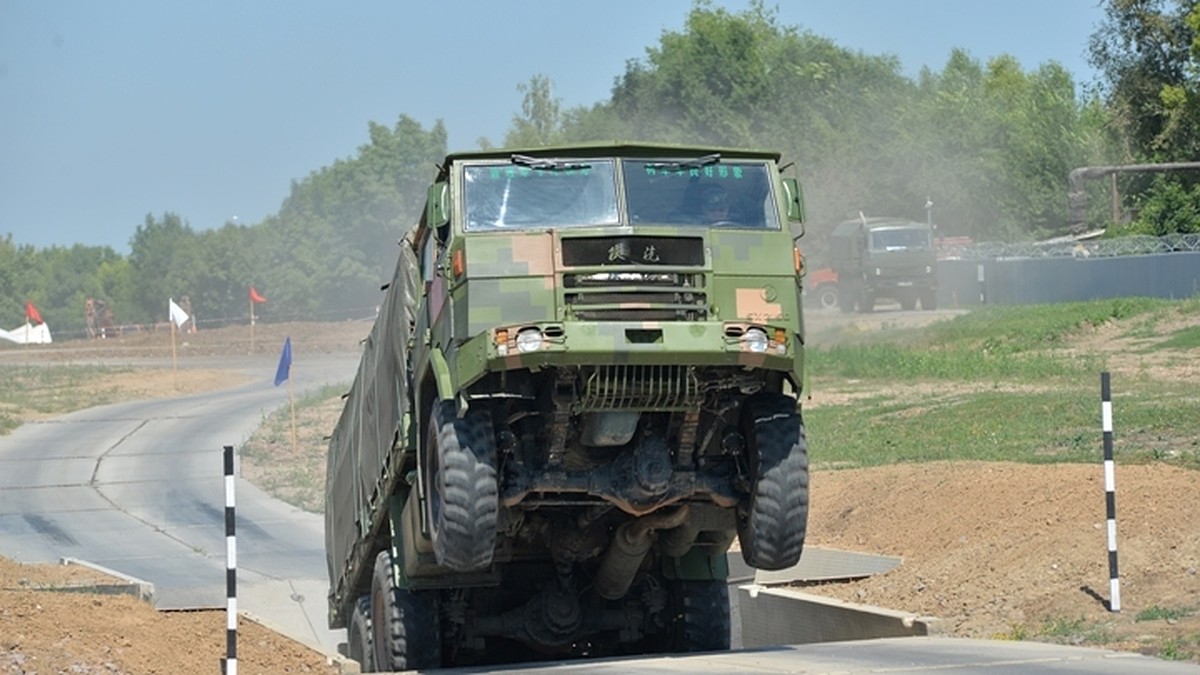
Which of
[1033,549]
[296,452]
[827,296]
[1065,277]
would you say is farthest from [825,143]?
[1033,549]

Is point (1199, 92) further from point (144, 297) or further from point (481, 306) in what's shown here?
point (144, 297)

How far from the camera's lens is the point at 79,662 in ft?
43.4

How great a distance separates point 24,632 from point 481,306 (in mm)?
4234

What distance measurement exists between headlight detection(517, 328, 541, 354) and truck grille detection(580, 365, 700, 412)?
1.31ft

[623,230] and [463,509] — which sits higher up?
[623,230]

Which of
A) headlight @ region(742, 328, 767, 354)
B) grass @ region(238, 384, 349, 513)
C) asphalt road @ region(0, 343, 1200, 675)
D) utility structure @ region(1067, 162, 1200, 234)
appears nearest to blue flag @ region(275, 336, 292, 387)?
grass @ region(238, 384, 349, 513)

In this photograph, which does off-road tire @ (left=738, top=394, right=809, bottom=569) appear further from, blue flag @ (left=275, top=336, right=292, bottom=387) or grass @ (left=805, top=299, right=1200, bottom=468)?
blue flag @ (left=275, top=336, right=292, bottom=387)

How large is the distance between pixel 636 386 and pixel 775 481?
1168mm

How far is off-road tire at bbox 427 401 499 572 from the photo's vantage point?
39.3 feet

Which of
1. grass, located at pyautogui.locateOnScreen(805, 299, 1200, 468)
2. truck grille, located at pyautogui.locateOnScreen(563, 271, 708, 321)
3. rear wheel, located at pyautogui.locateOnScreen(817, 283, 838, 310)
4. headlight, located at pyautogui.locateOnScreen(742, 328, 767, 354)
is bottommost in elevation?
grass, located at pyautogui.locateOnScreen(805, 299, 1200, 468)

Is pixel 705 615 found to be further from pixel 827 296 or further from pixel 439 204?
pixel 827 296

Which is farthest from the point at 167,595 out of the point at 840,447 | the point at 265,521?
the point at 265,521

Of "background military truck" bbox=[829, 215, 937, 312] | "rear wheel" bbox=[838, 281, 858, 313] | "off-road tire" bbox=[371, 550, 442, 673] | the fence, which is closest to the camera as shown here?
"off-road tire" bbox=[371, 550, 442, 673]

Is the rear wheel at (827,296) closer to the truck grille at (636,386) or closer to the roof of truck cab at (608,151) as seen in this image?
the roof of truck cab at (608,151)
